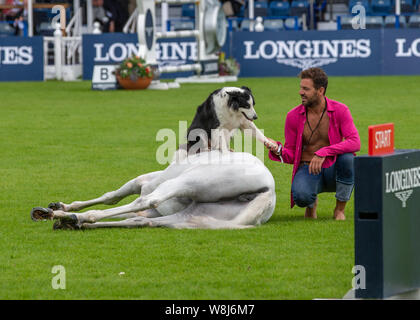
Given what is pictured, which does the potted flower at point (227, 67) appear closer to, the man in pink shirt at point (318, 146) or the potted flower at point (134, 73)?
the potted flower at point (134, 73)

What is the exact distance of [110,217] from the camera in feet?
24.9

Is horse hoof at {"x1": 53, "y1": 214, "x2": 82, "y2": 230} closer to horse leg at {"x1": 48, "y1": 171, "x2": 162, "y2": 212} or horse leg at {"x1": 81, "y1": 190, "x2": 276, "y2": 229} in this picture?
horse leg at {"x1": 81, "y1": 190, "x2": 276, "y2": 229}

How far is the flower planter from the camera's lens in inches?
973

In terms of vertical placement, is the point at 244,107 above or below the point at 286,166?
above

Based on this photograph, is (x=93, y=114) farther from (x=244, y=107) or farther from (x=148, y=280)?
(x=148, y=280)

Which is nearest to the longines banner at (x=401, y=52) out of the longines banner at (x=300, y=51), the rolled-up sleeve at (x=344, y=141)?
the longines banner at (x=300, y=51)

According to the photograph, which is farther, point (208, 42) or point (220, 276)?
point (208, 42)

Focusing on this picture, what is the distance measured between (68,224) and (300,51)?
2171 cm

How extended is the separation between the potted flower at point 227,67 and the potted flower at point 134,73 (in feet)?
11.0

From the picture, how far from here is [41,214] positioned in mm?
8023

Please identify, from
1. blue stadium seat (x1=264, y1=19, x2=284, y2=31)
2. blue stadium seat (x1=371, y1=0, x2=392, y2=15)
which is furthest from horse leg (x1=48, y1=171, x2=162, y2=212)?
blue stadium seat (x1=371, y1=0, x2=392, y2=15)

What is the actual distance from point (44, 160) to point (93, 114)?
6.15m

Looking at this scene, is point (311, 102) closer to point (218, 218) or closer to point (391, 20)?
point (218, 218)
